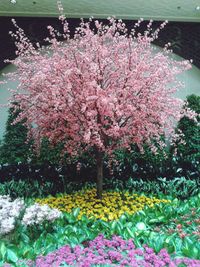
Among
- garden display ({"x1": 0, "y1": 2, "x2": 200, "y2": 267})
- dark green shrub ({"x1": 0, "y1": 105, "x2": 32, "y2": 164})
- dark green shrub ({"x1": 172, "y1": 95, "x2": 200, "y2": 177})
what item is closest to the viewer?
garden display ({"x1": 0, "y1": 2, "x2": 200, "y2": 267})

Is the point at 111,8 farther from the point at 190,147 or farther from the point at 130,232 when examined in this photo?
the point at 130,232

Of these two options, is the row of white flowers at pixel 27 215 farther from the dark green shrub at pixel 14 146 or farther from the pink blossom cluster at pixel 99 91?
the dark green shrub at pixel 14 146

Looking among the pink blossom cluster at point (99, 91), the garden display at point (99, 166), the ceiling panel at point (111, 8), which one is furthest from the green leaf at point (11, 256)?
the ceiling panel at point (111, 8)

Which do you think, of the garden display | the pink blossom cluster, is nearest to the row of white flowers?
the garden display

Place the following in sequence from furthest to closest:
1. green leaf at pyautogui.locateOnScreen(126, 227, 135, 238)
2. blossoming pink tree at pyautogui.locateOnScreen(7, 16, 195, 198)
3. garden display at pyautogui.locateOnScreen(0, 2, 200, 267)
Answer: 1. blossoming pink tree at pyautogui.locateOnScreen(7, 16, 195, 198)
2. green leaf at pyautogui.locateOnScreen(126, 227, 135, 238)
3. garden display at pyautogui.locateOnScreen(0, 2, 200, 267)

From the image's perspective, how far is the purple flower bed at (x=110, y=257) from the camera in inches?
120

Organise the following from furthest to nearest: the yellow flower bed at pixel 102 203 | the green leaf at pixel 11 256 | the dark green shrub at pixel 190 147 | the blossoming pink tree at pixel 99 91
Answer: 1. the dark green shrub at pixel 190 147
2. the yellow flower bed at pixel 102 203
3. the blossoming pink tree at pixel 99 91
4. the green leaf at pixel 11 256

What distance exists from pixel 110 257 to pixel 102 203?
2.53m

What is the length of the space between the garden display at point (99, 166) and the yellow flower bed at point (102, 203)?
2cm

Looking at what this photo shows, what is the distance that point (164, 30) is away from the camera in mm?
8695

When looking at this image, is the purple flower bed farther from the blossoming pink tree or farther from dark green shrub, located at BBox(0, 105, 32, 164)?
dark green shrub, located at BBox(0, 105, 32, 164)

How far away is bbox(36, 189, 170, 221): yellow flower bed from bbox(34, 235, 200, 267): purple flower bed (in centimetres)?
155

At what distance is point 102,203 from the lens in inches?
225

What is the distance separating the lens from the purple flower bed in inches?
120
